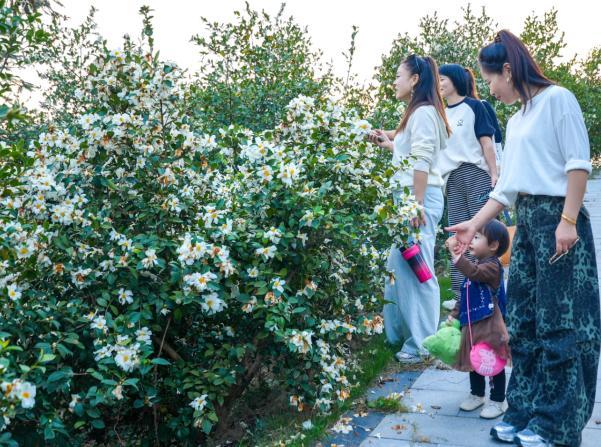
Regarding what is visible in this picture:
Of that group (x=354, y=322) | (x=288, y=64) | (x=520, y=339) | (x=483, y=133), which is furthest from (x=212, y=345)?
(x=288, y=64)

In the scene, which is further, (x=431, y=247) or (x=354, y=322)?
(x=431, y=247)

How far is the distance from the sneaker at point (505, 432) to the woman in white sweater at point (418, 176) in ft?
4.61

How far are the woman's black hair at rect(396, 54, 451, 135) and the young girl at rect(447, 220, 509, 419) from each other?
46.9 inches

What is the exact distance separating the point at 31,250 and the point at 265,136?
1.53m

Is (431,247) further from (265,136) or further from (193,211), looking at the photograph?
(193,211)

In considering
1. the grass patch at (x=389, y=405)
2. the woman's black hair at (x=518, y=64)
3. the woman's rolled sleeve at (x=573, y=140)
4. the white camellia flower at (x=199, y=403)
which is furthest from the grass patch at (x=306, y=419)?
the woman's black hair at (x=518, y=64)

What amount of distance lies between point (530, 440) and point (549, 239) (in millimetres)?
917

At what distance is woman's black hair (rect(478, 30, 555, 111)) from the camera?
3.33 metres

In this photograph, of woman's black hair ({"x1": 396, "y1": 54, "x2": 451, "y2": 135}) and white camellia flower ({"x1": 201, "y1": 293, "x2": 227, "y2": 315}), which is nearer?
white camellia flower ({"x1": 201, "y1": 293, "x2": 227, "y2": 315})

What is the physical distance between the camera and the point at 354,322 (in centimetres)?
412

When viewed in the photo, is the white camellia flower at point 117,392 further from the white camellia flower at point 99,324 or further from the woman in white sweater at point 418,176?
the woman in white sweater at point 418,176

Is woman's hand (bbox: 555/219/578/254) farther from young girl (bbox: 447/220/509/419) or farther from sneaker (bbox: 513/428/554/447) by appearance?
sneaker (bbox: 513/428/554/447)

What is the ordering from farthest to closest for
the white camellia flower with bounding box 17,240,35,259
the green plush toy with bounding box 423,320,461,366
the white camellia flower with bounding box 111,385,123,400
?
1. the green plush toy with bounding box 423,320,461,366
2. the white camellia flower with bounding box 17,240,35,259
3. the white camellia flower with bounding box 111,385,123,400

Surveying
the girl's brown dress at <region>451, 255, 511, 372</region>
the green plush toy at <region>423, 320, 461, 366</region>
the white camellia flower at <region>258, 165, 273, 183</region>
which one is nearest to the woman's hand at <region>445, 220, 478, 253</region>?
the girl's brown dress at <region>451, 255, 511, 372</region>
